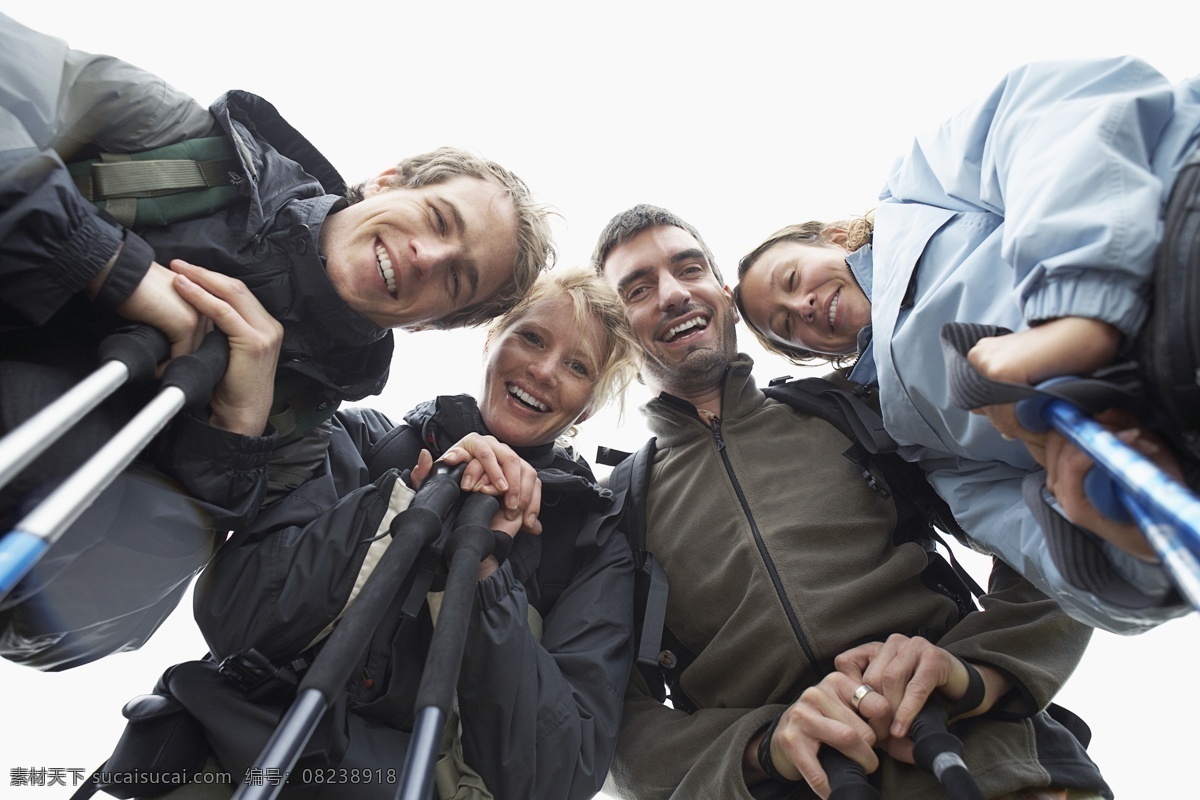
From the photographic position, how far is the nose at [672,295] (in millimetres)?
3586

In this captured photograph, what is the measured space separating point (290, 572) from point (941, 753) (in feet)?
5.85

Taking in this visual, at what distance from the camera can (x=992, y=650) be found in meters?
2.38

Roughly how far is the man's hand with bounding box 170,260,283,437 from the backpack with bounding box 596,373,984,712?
1530 millimetres

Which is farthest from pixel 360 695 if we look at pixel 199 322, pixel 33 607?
pixel 199 322

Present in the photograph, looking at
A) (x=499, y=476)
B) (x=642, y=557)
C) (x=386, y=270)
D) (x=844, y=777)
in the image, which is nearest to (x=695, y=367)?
(x=642, y=557)

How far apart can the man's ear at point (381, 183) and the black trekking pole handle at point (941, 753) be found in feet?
7.95

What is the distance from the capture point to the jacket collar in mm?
3273

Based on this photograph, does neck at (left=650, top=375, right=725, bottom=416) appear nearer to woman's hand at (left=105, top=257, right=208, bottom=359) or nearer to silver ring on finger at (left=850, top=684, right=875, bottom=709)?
silver ring on finger at (left=850, top=684, right=875, bottom=709)

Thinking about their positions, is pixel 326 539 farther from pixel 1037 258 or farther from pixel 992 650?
pixel 992 650

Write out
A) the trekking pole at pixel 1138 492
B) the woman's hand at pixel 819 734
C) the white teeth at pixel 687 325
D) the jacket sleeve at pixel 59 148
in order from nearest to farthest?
the trekking pole at pixel 1138 492, the jacket sleeve at pixel 59 148, the woman's hand at pixel 819 734, the white teeth at pixel 687 325

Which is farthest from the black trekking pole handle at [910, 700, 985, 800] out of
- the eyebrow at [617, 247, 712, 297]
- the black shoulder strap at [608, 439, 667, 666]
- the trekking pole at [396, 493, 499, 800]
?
the eyebrow at [617, 247, 712, 297]

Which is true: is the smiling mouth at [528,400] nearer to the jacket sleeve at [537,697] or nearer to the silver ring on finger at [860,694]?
the jacket sleeve at [537,697]

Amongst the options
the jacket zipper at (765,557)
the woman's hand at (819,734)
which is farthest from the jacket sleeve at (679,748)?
the jacket zipper at (765,557)

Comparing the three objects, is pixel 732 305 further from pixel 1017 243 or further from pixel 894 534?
pixel 1017 243
